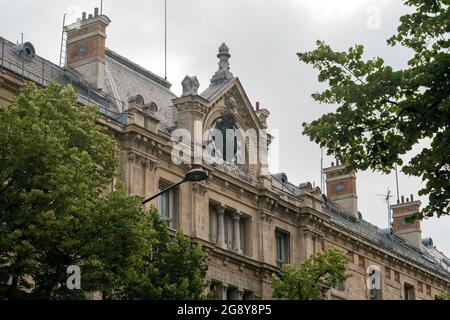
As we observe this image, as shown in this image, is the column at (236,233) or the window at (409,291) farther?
the window at (409,291)

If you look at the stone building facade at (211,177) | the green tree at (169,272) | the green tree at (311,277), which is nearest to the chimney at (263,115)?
the stone building facade at (211,177)

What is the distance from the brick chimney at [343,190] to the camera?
210ft

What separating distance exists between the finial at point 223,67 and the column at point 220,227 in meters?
6.96

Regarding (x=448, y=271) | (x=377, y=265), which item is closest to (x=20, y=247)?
(x=377, y=265)

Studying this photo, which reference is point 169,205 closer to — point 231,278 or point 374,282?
point 231,278

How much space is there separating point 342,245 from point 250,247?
9.34m

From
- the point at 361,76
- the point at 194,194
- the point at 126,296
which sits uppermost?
the point at 194,194

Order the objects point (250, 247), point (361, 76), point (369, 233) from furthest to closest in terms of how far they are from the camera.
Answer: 1. point (369, 233)
2. point (250, 247)
3. point (361, 76)

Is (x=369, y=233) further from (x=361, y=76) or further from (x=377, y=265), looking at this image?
(x=361, y=76)

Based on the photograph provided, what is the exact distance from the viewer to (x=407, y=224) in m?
71.1

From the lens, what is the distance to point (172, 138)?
45250 mm

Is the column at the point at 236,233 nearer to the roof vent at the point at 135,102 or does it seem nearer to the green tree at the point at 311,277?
the green tree at the point at 311,277

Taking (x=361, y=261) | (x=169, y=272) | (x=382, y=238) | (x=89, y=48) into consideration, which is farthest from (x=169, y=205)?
(x=382, y=238)

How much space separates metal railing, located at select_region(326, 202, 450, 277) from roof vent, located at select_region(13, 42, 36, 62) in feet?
68.1
